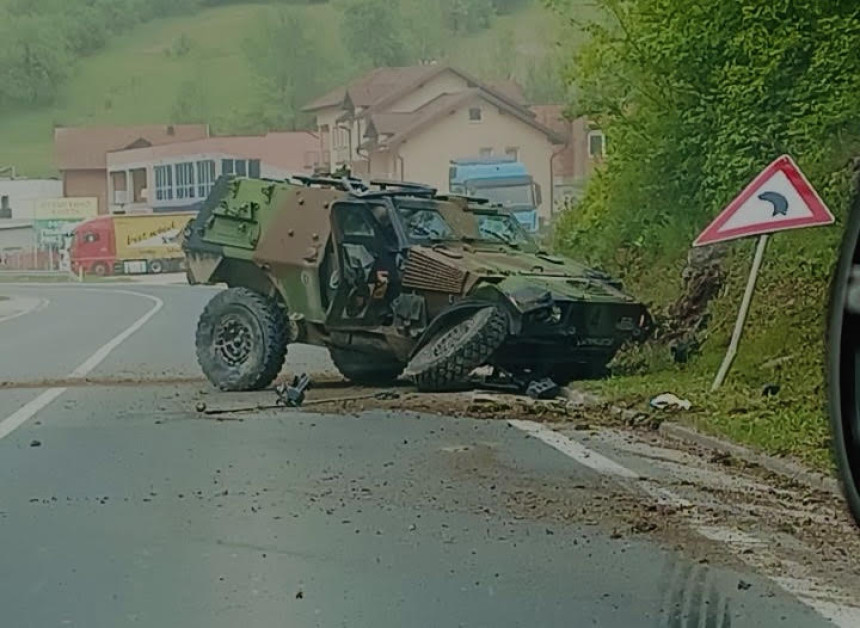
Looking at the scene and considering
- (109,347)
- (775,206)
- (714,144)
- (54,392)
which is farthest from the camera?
(109,347)

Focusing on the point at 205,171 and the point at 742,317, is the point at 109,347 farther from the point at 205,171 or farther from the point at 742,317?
the point at 742,317

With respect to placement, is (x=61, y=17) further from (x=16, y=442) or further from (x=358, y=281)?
(x=16, y=442)

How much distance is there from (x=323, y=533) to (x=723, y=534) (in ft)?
6.49

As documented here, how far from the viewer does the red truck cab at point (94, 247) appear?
45.3 m

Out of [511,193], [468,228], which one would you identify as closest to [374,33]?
[511,193]

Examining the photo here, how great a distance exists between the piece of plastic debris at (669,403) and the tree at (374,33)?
70.3 ft

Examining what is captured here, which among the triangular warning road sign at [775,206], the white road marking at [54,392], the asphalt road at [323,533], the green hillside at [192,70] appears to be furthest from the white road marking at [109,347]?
the triangular warning road sign at [775,206]

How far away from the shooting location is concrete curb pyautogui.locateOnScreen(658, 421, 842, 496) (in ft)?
36.4

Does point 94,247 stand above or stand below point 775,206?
below

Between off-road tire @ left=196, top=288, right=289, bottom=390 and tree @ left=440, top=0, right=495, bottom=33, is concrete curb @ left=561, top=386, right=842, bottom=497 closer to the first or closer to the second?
off-road tire @ left=196, top=288, right=289, bottom=390

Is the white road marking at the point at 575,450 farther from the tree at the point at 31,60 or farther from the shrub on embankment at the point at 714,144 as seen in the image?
the tree at the point at 31,60

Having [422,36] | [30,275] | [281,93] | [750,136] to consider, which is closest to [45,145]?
[281,93]

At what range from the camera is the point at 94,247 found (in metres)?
50.2

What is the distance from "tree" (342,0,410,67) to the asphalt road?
68.5 feet
